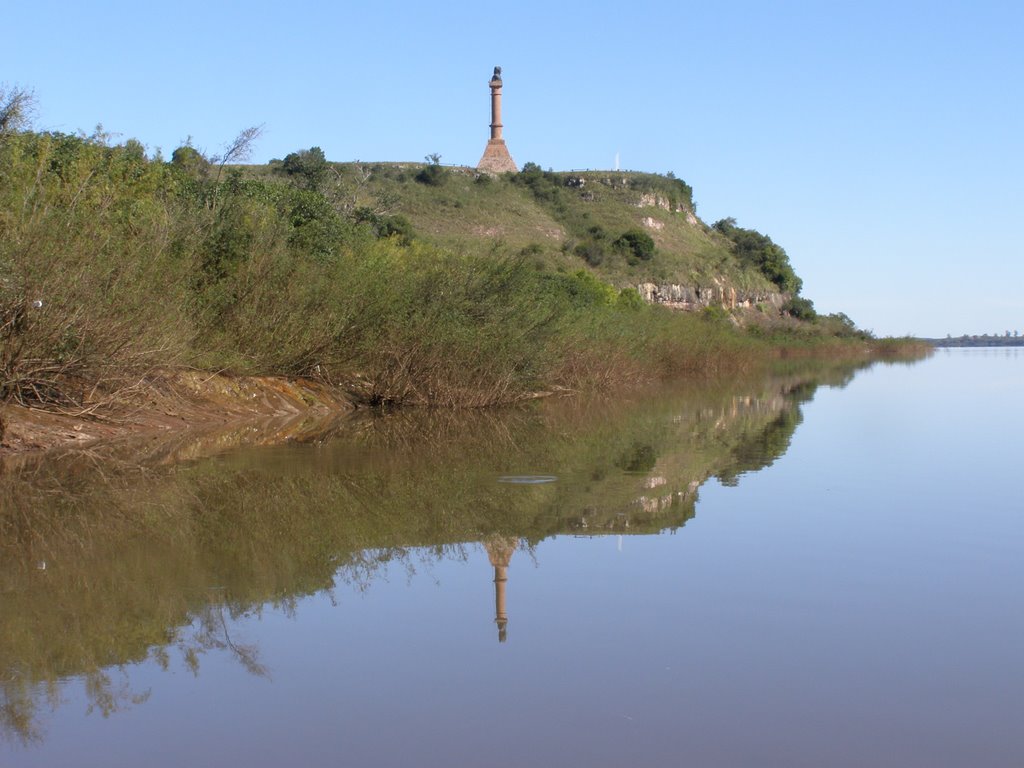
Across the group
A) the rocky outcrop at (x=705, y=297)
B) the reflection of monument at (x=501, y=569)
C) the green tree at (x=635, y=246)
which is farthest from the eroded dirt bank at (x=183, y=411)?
the green tree at (x=635, y=246)

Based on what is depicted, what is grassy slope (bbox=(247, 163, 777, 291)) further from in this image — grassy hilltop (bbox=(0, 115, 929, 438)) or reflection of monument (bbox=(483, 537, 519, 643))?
reflection of monument (bbox=(483, 537, 519, 643))

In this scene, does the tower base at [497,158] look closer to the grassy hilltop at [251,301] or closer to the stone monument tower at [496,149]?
the stone monument tower at [496,149]

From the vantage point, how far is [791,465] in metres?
15.3

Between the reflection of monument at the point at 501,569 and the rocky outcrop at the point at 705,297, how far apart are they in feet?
196

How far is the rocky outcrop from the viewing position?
2891 inches

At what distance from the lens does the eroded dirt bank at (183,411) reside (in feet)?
48.1

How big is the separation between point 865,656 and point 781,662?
1.63ft

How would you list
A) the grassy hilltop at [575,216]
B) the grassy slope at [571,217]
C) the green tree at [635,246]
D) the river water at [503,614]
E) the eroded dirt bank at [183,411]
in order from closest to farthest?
the river water at [503,614]
the eroded dirt bank at [183,411]
the grassy hilltop at [575,216]
the grassy slope at [571,217]
the green tree at [635,246]

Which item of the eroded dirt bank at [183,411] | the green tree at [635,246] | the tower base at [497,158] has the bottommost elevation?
the eroded dirt bank at [183,411]

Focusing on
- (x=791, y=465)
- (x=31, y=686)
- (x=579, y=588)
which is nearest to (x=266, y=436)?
(x=791, y=465)

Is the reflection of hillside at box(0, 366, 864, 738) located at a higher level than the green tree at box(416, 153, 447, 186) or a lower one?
lower

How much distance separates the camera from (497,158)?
3497 inches

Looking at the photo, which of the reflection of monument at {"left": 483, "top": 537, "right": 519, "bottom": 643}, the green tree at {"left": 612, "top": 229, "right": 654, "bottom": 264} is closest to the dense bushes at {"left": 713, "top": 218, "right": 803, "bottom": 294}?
the green tree at {"left": 612, "top": 229, "right": 654, "bottom": 264}

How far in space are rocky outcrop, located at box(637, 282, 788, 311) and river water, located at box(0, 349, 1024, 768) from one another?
187 feet
